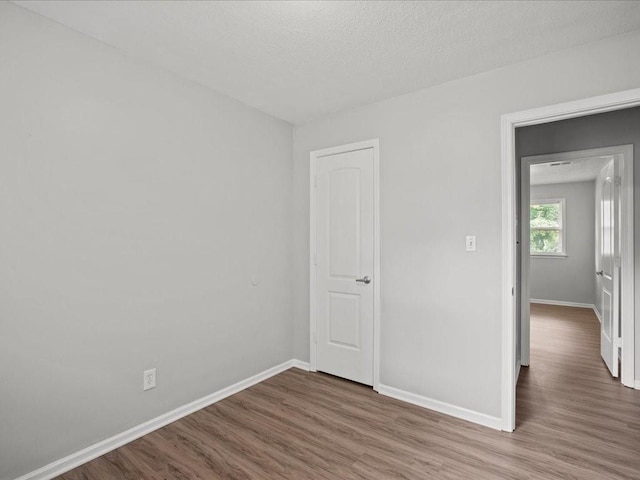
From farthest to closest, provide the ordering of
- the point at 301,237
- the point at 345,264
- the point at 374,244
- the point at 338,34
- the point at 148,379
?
the point at 301,237, the point at 345,264, the point at 374,244, the point at 148,379, the point at 338,34

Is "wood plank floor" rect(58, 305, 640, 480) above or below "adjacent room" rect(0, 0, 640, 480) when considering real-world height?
below

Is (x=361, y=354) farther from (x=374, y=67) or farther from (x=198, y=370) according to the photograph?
(x=374, y=67)

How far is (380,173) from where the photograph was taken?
2.99 meters

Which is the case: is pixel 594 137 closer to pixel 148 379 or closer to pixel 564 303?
pixel 148 379

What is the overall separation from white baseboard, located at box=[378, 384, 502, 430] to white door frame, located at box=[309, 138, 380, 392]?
0.14 meters

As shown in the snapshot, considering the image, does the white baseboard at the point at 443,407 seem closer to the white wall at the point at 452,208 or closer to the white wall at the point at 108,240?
the white wall at the point at 452,208

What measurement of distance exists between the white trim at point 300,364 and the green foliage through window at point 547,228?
6258 millimetres

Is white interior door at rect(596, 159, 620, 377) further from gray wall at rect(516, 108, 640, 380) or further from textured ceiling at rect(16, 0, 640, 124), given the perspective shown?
textured ceiling at rect(16, 0, 640, 124)

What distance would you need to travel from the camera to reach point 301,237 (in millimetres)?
3549

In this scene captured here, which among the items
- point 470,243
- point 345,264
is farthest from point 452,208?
point 345,264

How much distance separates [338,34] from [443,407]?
8.92 ft

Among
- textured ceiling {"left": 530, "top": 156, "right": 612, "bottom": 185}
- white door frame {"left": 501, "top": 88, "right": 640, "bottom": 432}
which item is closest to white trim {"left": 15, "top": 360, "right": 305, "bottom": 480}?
white door frame {"left": 501, "top": 88, "right": 640, "bottom": 432}

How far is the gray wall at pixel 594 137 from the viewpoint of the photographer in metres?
3.05

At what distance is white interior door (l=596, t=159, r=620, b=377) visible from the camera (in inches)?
127
